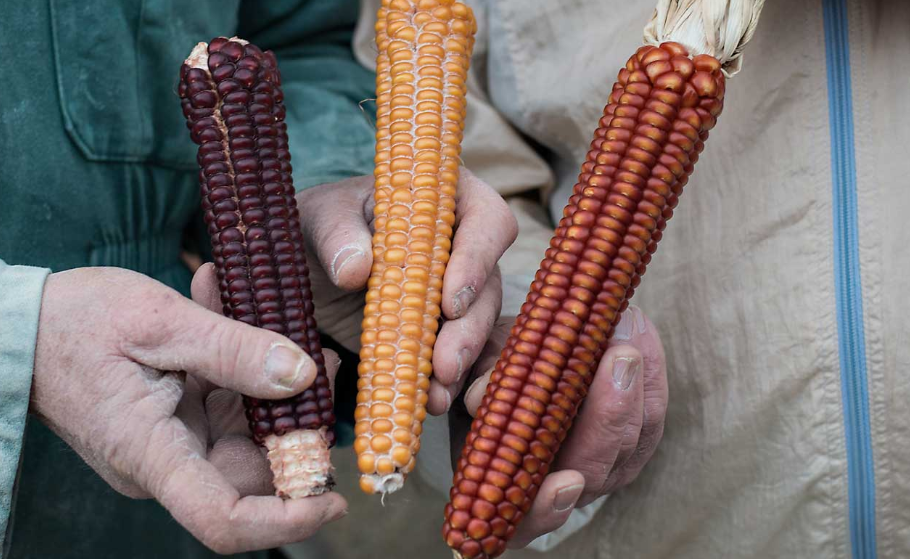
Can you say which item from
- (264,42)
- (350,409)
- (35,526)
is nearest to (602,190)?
(350,409)

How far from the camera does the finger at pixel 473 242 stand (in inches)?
33.5

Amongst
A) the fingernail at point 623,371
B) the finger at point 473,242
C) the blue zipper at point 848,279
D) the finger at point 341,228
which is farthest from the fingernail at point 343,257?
the blue zipper at point 848,279

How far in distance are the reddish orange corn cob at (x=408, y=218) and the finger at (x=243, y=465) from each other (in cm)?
12

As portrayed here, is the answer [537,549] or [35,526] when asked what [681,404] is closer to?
[537,549]

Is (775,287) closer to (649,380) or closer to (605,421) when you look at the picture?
(649,380)

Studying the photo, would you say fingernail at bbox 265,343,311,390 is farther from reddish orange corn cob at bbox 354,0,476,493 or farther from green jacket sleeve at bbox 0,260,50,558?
green jacket sleeve at bbox 0,260,50,558

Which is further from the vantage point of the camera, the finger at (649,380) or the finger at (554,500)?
the finger at (649,380)

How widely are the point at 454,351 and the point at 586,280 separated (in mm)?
170

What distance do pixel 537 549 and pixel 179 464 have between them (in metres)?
0.64

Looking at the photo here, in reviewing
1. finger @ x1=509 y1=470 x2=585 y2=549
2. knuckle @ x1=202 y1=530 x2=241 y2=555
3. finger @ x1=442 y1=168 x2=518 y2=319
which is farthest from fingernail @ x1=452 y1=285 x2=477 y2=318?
knuckle @ x1=202 y1=530 x2=241 y2=555

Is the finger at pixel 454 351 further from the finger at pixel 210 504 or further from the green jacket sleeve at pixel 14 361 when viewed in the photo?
the green jacket sleeve at pixel 14 361

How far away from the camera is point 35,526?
1089 mm

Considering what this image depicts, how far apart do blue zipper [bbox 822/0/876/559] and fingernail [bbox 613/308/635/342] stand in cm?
28

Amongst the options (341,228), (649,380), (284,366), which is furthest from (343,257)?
(649,380)
